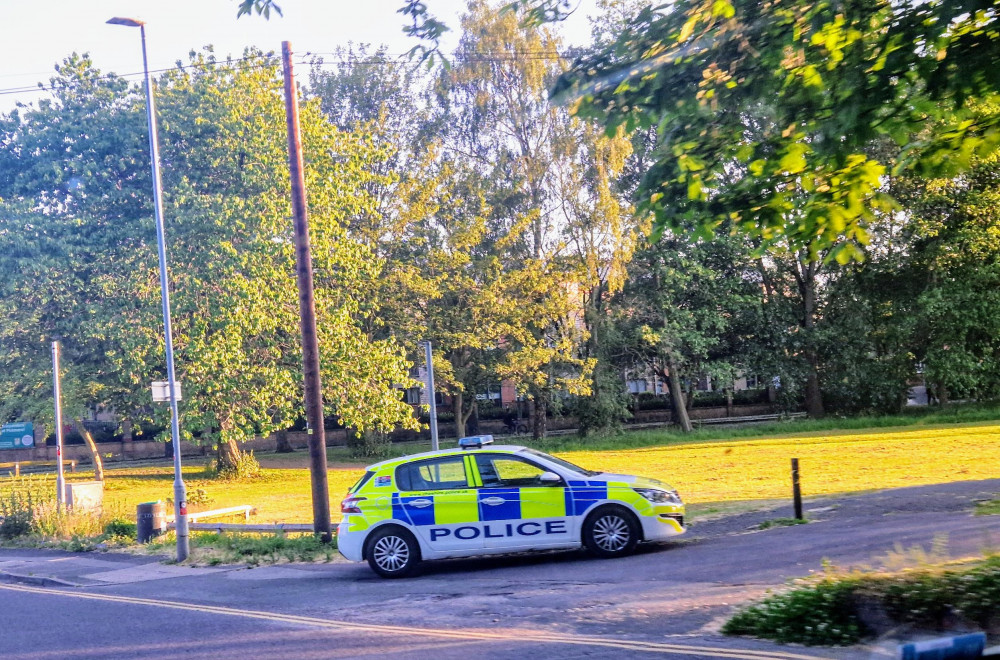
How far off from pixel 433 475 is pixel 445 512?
554 millimetres

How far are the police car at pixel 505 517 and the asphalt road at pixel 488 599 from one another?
31 centimetres

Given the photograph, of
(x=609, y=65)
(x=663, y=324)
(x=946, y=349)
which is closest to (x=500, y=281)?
(x=663, y=324)

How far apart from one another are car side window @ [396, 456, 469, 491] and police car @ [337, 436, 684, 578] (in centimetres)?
2

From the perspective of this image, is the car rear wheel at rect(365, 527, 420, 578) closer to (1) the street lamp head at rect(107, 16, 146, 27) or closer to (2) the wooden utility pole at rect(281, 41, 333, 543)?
(2) the wooden utility pole at rect(281, 41, 333, 543)

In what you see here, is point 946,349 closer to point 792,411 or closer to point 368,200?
point 792,411

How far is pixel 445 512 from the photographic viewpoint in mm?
12602

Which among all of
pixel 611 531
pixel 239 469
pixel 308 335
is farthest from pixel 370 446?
pixel 611 531

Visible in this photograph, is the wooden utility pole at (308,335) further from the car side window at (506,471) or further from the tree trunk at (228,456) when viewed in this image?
the tree trunk at (228,456)

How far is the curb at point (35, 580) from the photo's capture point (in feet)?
45.8

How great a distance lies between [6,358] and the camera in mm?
31188

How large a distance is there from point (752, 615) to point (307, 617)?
4616 millimetres

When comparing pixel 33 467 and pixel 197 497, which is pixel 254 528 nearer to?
pixel 197 497

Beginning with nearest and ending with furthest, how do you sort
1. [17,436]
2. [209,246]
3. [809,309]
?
1. [209,246]
2. [809,309]
3. [17,436]

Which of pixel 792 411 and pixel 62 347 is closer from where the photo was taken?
pixel 62 347
